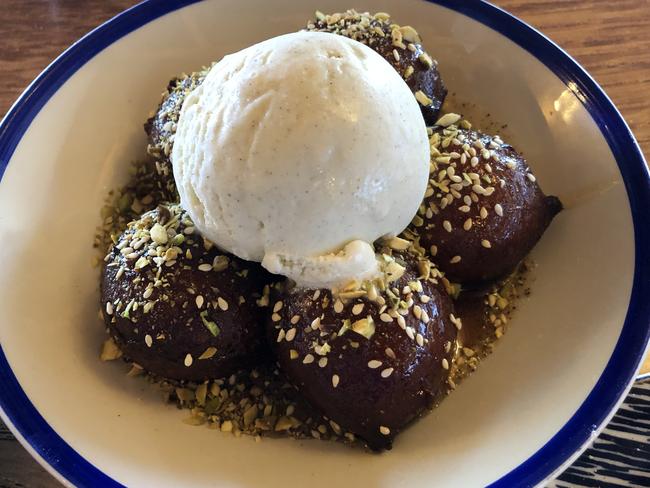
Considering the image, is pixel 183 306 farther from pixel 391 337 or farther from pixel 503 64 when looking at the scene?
pixel 503 64

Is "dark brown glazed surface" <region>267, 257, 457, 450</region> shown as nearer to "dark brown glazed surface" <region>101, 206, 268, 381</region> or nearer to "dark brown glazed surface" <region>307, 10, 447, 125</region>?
"dark brown glazed surface" <region>101, 206, 268, 381</region>

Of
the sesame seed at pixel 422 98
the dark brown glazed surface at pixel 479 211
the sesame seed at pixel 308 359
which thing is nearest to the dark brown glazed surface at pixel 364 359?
the sesame seed at pixel 308 359

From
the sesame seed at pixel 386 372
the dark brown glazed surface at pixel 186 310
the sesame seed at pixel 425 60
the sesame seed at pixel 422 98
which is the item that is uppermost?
the sesame seed at pixel 425 60

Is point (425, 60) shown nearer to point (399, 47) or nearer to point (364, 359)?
point (399, 47)

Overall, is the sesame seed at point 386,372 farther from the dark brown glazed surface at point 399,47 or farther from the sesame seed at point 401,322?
the dark brown glazed surface at point 399,47

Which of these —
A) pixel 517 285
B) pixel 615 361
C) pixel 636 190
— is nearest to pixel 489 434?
pixel 615 361

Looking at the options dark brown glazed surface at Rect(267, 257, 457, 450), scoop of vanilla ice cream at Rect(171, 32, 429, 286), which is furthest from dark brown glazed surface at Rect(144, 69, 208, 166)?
dark brown glazed surface at Rect(267, 257, 457, 450)
